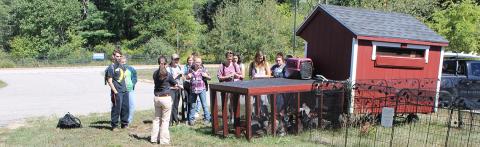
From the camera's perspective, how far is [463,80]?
12742 millimetres

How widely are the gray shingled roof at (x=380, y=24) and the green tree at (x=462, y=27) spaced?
46.0ft

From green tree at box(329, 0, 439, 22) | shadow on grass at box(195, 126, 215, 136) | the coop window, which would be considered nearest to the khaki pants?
shadow on grass at box(195, 126, 215, 136)

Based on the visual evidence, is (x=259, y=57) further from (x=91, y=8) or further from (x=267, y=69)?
(x=91, y=8)

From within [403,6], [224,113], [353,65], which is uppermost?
[403,6]

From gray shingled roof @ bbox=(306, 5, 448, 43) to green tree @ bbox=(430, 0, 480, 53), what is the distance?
14.0 meters

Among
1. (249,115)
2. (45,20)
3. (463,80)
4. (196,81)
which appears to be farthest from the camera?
(45,20)

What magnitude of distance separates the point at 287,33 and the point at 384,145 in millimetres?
32989

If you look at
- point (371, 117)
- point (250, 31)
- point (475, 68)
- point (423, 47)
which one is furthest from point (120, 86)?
point (250, 31)

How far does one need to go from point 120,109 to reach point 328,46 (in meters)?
4.21

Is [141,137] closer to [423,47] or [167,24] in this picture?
[423,47]

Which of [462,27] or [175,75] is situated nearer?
[175,75]

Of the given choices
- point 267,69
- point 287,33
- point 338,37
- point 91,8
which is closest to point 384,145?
point 338,37

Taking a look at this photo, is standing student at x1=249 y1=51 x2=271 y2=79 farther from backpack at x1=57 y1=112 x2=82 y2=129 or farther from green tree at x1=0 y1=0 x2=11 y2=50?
green tree at x1=0 y1=0 x2=11 y2=50

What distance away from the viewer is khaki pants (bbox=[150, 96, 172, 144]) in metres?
7.96
